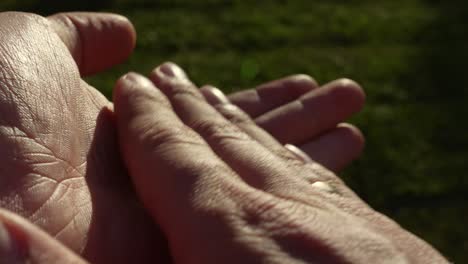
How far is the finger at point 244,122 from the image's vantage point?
5.80 feet

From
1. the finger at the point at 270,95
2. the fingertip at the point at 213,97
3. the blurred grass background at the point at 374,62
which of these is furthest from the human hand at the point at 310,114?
the blurred grass background at the point at 374,62

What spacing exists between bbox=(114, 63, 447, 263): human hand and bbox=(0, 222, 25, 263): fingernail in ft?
1.10

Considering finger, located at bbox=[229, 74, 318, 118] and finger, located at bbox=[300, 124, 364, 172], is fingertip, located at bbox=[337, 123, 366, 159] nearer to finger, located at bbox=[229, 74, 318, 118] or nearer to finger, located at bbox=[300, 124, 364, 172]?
finger, located at bbox=[300, 124, 364, 172]

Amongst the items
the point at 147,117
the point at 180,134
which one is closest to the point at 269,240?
the point at 180,134

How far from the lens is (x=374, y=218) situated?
4.88ft

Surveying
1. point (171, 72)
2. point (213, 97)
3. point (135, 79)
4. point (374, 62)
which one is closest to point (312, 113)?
point (213, 97)

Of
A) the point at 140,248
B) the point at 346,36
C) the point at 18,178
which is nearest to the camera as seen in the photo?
the point at 18,178

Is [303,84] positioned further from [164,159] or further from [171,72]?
[164,159]

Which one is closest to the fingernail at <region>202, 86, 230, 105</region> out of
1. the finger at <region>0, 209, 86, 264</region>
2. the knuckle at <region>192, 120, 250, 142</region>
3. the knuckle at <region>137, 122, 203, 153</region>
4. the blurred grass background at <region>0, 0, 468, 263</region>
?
the knuckle at <region>192, 120, 250, 142</region>

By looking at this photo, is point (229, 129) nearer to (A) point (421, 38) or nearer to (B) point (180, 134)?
(B) point (180, 134)

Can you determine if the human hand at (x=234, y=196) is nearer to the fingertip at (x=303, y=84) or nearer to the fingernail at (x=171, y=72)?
the fingernail at (x=171, y=72)

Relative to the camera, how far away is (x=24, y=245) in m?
1.03

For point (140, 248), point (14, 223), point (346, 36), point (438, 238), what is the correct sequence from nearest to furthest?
1. point (14, 223)
2. point (140, 248)
3. point (438, 238)
4. point (346, 36)

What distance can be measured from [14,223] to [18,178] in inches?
14.2
